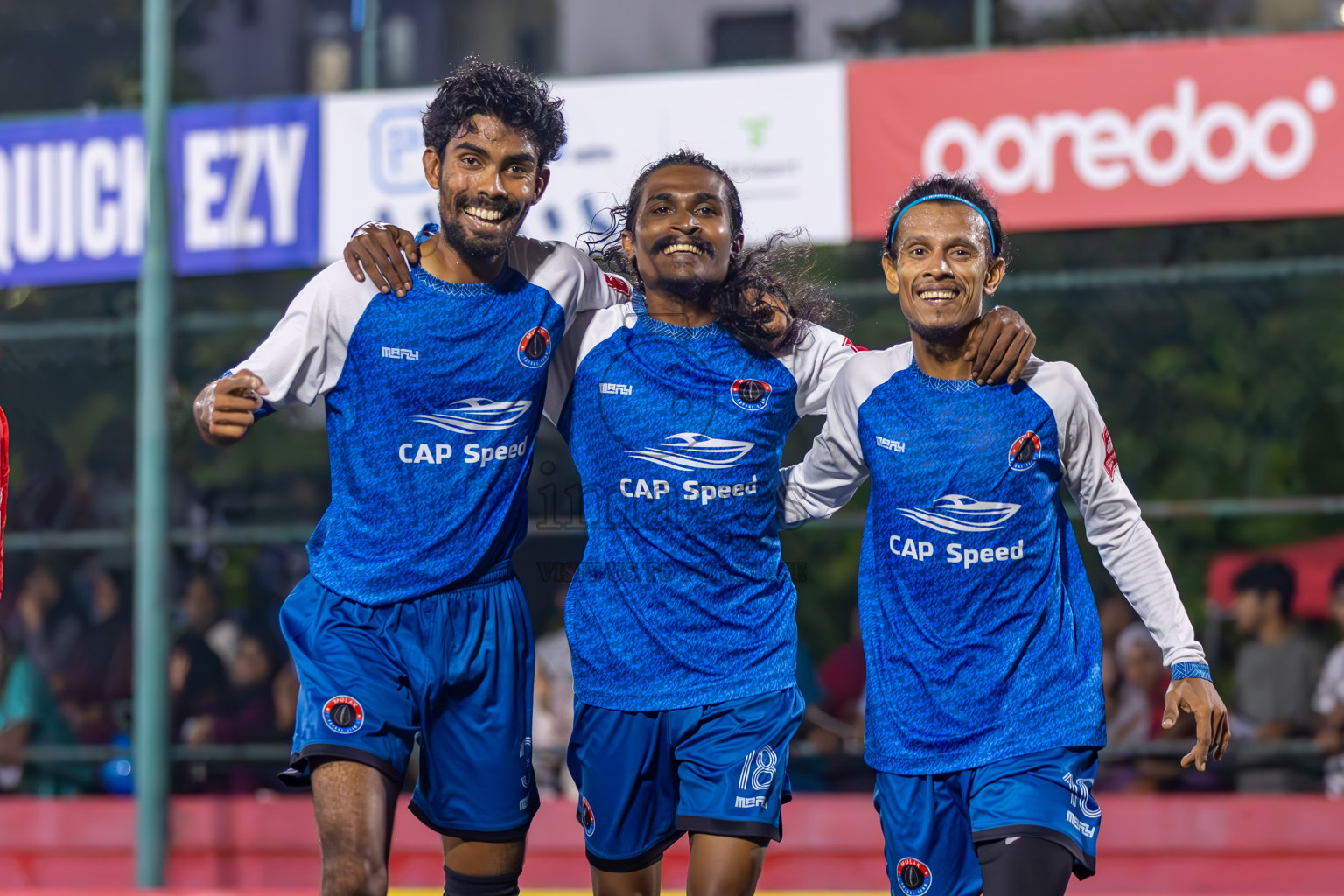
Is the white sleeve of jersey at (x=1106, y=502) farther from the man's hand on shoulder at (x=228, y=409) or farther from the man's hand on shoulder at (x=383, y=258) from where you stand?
the man's hand on shoulder at (x=228, y=409)

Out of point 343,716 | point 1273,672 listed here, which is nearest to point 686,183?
point 343,716

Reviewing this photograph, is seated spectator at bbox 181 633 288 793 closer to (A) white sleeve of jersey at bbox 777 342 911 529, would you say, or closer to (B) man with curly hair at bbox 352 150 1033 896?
(B) man with curly hair at bbox 352 150 1033 896

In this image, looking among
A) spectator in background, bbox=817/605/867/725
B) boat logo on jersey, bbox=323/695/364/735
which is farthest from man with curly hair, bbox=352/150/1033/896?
spectator in background, bbox=817/605/867/725

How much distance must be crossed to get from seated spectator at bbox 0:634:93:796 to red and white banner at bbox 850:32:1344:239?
4945 mm

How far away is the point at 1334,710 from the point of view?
6914mm

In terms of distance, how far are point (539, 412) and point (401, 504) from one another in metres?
0.45

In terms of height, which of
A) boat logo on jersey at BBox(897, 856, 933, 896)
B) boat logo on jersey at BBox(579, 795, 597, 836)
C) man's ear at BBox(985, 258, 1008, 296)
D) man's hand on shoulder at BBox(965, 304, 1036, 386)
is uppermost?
man's ear at BBox(985, 258, 1008, 296)

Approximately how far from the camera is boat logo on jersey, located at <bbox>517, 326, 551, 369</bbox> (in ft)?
12.3

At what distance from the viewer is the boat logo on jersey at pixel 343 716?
3.49 metres

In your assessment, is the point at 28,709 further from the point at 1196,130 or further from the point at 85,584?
the point at 1196,130

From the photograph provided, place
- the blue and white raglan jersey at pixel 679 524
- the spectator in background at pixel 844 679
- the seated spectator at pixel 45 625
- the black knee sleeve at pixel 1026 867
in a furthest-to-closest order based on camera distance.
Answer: the seated spectator at pixel 45 625
the spectator in background at pixel 844 679
the blue and white raglan jersey at pixel 679 524
the black knee sleeve at pixel 1026 867

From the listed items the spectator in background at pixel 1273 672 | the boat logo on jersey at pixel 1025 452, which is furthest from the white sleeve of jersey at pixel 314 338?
the spectator in background at pixel 1273 672

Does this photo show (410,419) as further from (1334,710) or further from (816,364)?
(1334,710)

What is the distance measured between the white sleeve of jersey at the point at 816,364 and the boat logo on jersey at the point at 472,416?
0.75 m
